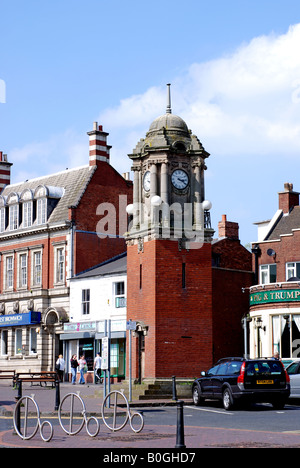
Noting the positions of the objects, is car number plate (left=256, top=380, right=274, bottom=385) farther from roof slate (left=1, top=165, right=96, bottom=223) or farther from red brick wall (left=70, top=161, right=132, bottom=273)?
roof slate (left=1, top=165, right=96, bottom=223)

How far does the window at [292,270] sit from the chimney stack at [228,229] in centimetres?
479

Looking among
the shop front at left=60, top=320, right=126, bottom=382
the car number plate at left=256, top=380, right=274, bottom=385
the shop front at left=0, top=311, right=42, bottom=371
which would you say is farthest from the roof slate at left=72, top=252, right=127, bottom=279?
the car number plate at left=256, top=380, right=274, bottom=385

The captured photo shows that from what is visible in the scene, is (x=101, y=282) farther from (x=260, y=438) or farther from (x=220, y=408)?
(x=260, y=438)

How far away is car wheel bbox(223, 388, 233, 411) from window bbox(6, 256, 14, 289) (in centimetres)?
2987

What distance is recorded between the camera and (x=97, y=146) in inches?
2039

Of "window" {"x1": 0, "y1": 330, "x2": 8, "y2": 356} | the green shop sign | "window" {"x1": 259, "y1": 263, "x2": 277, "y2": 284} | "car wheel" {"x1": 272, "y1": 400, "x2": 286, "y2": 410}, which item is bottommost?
"car wheel" {"x1": 272, "y1": 400, "x2": 286, "y2": 410}

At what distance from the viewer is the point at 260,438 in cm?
1611

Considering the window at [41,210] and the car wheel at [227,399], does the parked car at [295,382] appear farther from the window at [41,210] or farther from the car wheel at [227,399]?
the window at [41,210]

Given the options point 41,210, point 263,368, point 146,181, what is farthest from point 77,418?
point 41,210

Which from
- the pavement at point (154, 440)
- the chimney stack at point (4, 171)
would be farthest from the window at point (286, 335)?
the chimney stack at point (4, 171)

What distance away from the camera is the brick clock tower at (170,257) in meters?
32.9

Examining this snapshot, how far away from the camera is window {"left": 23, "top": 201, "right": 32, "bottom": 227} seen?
5288 cm

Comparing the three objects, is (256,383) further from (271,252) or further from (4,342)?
(4,342)

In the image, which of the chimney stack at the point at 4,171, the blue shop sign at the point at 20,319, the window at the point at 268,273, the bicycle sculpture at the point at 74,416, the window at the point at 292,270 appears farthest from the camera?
the chimney stack at the point at 4,171
